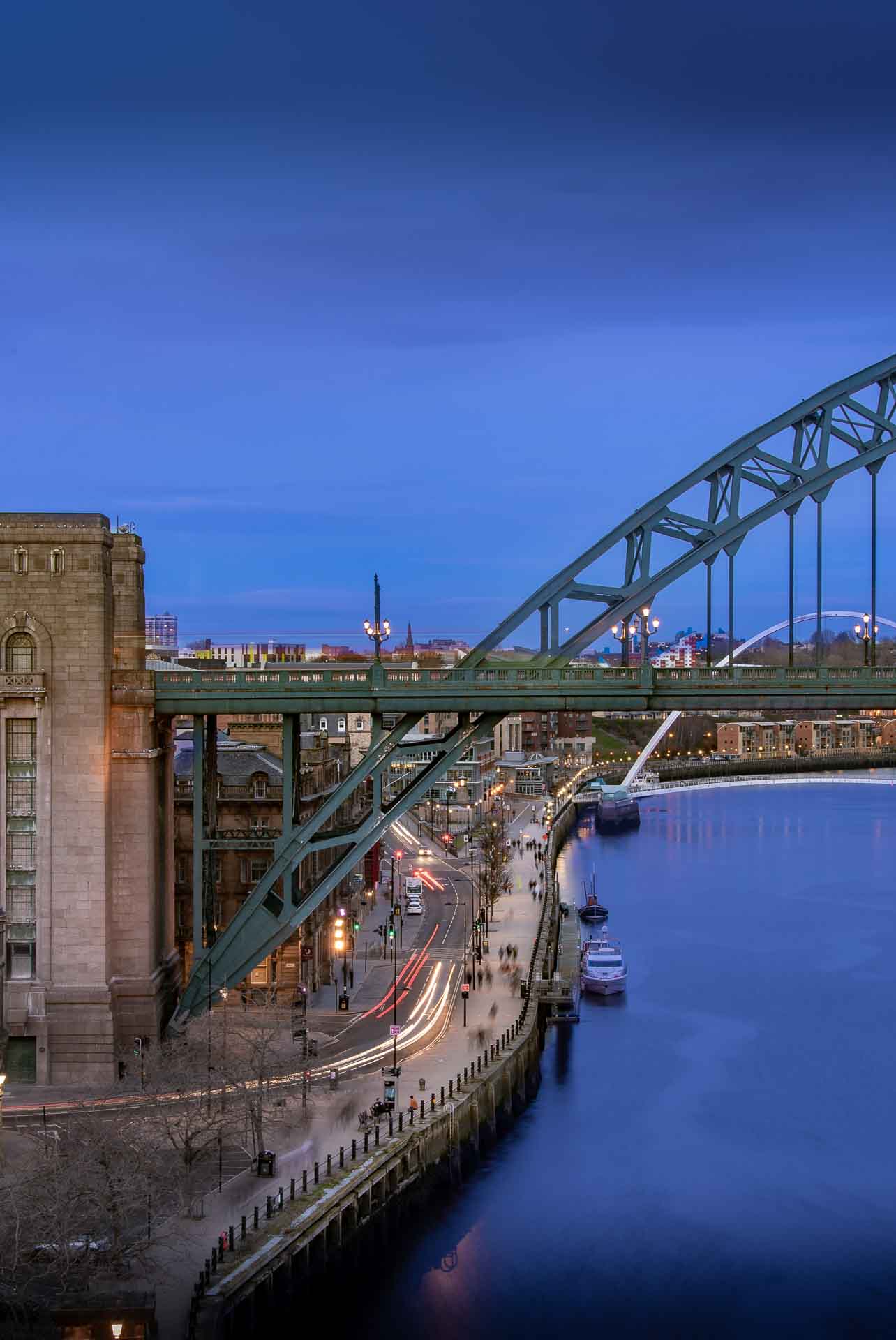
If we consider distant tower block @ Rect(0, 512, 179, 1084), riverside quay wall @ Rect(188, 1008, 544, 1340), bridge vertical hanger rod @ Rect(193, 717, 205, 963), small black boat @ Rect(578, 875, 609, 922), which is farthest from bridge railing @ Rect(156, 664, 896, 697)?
small black boat @ Rect(578, 875, 609, 922)

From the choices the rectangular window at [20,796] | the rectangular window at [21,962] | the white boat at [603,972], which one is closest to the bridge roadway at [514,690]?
the rectangular window at [20,796]

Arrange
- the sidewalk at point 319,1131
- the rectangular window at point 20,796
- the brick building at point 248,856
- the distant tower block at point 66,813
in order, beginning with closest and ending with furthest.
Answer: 1. the sidewalk at point 319,1131
2. the distant tower block at point 66,813
3. the rectangular window at point 20,796
4. the brick building at point 248,856

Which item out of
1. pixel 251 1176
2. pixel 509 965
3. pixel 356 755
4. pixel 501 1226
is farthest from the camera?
pixel 356 755

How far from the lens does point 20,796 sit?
3516cm

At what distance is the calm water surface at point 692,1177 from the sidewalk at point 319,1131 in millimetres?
2513

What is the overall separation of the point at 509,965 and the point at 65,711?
23297 millimetres

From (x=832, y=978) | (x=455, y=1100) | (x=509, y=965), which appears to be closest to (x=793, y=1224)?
(x=455, y=1100)

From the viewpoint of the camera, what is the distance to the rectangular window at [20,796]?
115ft

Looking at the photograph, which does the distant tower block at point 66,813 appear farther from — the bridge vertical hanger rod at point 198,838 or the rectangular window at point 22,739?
the bridge vertical hanger rod at point 198,838

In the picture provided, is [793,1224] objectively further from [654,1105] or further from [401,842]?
[401,842]

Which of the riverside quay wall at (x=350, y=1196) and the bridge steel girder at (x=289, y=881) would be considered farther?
the bridge steel girder at (x=289, y=881)

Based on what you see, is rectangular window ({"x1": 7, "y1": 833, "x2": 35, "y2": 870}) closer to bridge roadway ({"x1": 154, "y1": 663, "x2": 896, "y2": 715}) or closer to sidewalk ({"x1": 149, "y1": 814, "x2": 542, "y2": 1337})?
bridge roadway ({"x1": 154, "y1": 663, "x2": 896, "y2": 715})

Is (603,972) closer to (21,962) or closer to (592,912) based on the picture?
(592,912)

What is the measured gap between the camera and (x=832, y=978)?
5931 cm
